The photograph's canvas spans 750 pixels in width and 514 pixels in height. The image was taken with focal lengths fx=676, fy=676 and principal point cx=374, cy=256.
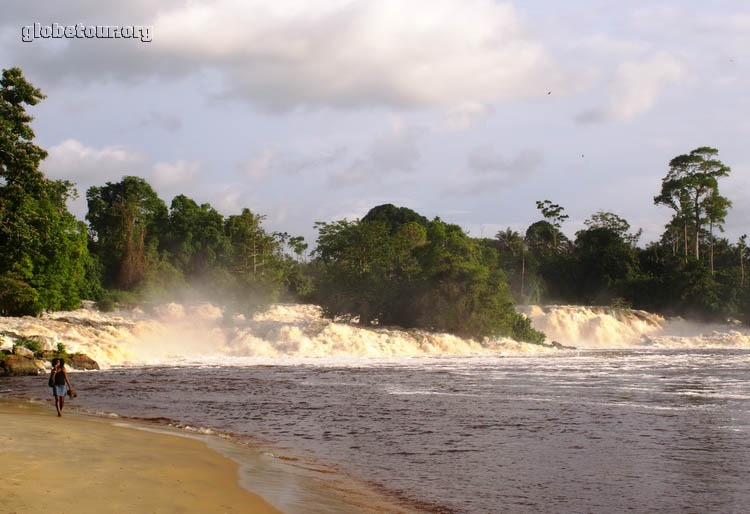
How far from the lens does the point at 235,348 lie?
39062 mm

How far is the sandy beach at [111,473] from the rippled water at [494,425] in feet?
7.34

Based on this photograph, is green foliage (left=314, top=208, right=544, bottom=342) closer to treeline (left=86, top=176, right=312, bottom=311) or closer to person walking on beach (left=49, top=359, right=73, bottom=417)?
treeline (left=86, top=176, right=312, bottom=311)

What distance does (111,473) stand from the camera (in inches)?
333

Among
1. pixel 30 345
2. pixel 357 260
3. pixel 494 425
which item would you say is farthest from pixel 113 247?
pixel 494 425

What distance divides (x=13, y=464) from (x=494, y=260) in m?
43.1

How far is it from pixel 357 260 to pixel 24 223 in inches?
862

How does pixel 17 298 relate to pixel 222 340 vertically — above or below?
above

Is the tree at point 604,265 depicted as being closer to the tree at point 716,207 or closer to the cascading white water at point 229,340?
the tree at point 716,207

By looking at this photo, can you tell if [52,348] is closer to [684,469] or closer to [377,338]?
[377,338]

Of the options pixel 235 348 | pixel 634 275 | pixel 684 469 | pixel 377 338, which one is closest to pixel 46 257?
pixel 235 348

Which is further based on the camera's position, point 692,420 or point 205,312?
point 205,312

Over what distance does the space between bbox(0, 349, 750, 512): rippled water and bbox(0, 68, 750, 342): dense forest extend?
13768mm

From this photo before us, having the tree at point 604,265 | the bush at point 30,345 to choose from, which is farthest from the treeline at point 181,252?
the tree at point 604,265

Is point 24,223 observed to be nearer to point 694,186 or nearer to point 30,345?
point 30,345
